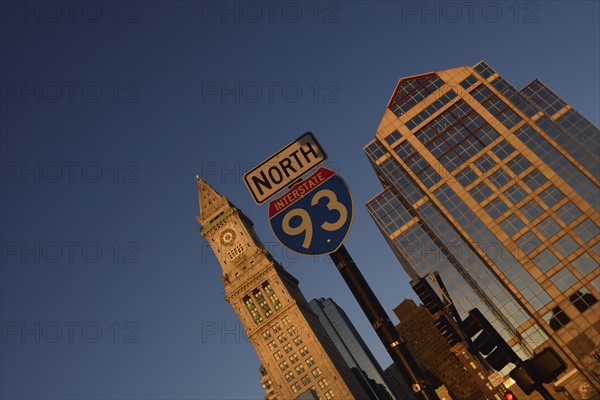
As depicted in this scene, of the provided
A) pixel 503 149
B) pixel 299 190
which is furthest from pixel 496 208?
Result: pixel 299 190

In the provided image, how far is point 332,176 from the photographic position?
8781 mm

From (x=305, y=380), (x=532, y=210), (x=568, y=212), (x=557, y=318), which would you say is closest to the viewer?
(x=557, y=318)

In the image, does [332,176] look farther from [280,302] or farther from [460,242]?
[280,302]

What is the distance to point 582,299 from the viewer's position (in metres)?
74.3

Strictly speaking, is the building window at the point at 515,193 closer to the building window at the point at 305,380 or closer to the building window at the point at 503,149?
the building window at the point at 503,149

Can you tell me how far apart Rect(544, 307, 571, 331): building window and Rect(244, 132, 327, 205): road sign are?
76.6m

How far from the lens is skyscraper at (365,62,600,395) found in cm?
7588

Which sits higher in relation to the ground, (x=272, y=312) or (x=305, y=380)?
(x=272, y=312)

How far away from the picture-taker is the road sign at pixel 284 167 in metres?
9.02

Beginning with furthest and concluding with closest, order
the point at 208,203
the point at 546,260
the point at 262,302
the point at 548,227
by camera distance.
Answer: the point at 208,203, the point at 262,302, the point at 548,227, the point at 546,260

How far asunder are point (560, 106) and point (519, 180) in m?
20.0

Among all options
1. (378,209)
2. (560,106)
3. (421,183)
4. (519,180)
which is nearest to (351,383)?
(378,209)

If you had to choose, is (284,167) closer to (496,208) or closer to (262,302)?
(496,208)

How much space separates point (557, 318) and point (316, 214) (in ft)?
253
